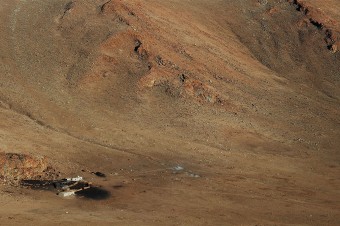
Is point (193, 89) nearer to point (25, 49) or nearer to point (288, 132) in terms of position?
point (288, 132)

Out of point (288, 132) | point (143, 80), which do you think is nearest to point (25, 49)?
point (143, 80)

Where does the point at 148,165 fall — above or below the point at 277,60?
below

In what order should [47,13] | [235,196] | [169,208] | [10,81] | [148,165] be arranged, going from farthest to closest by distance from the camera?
[47,13], [10,81], [148,165], [235,196], [169,208]

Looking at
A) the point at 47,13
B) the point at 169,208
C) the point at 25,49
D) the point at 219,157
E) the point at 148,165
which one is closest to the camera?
the point at 169,208

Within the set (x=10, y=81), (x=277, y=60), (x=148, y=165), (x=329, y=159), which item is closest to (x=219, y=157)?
(x=148, y=165)

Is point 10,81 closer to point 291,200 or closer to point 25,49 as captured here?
point 25,49

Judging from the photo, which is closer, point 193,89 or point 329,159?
point 329,159

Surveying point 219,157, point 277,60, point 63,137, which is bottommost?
point 63,137
